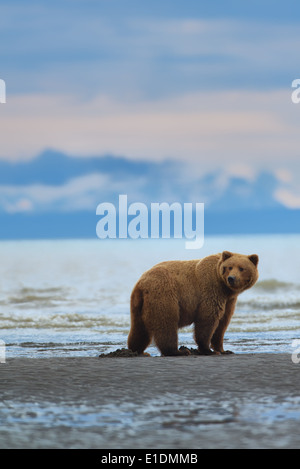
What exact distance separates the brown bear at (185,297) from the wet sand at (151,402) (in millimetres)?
554

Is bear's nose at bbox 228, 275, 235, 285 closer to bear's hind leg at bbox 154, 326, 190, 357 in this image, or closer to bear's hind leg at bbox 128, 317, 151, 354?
bear's hind leg at bbox 154, 326, 190, 357

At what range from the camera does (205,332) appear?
953 cm

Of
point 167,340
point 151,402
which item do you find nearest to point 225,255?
point 167,340

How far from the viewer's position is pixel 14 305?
2434 cm

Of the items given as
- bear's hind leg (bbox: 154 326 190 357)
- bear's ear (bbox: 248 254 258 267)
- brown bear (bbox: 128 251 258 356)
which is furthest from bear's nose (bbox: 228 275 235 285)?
bear's hind leg (bbox: 154 326 190 357)

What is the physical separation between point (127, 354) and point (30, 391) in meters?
2.58

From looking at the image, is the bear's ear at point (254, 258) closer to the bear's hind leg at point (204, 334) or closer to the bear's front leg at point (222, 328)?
the bear's front leg at point (222, 328)

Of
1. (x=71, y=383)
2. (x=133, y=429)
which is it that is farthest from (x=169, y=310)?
(x=133, y=429)

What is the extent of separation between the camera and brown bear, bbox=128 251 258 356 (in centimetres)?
922

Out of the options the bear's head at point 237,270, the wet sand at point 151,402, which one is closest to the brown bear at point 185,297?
the bear's head at point 237,270

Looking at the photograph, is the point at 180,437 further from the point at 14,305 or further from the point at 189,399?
the point at 14,305

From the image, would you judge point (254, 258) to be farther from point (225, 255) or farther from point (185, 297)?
point (185, 297)

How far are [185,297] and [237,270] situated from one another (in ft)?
2.23

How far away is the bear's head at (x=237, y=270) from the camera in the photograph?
31.1ft
